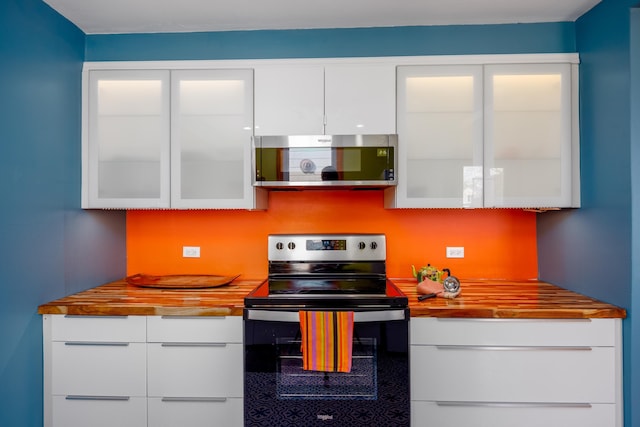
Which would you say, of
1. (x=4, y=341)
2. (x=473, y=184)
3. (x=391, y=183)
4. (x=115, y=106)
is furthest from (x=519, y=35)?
(x=4, y=341)

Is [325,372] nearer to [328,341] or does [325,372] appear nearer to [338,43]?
[328,341]

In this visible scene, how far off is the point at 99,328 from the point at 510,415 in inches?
80.4

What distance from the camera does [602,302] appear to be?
201cm

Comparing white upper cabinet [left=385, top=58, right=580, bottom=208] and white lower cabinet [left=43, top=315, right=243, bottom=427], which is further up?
white upper cabinet [left=385, top=58, right=580, bottom=208]

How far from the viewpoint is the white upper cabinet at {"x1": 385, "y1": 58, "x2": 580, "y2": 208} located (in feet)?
7.41

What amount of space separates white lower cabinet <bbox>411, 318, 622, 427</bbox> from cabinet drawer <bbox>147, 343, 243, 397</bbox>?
2.86 feet

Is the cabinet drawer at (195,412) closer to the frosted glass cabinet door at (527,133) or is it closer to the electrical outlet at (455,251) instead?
the electrical outlet at (455,251)

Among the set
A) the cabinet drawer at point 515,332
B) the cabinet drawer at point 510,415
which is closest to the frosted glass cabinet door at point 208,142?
the cabinet drawer at point 515,332

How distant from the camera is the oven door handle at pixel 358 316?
1898 millimetres

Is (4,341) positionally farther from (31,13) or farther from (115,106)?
(31,13)

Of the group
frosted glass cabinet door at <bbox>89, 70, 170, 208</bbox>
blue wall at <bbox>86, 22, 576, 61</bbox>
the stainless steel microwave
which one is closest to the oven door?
the stainless steel microwave

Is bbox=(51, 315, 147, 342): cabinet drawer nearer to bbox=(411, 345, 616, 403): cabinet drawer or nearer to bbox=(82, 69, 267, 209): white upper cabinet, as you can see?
bbox=(82, 69, 267, 209): white upper cabinet

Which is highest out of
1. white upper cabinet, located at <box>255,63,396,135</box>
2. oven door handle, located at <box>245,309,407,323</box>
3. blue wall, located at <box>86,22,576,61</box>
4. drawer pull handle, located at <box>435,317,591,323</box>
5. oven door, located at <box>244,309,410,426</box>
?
blue wall, located at <box>86,22,576,61</box>

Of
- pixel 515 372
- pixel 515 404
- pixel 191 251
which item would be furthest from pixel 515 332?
pixel 191 251
